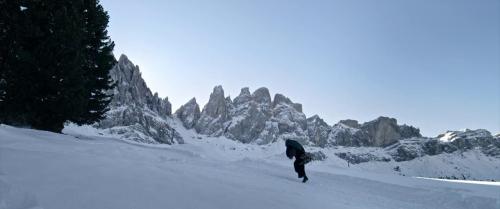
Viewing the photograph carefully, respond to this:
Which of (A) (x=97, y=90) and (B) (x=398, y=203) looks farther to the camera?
(A) (x=97, y=90)

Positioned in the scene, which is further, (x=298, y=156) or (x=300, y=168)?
(x=298, y=156)

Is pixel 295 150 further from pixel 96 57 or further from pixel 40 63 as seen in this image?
pixel 96 57

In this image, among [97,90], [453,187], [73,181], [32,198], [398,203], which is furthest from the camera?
[97,90]

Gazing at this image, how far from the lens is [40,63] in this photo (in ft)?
61.5

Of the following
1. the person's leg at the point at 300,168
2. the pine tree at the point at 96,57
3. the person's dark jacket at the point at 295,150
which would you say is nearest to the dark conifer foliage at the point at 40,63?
the pine tree at the point at 96,57

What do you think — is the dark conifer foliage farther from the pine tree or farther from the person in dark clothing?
the person in dark clothing

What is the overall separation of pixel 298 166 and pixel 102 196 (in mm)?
10524

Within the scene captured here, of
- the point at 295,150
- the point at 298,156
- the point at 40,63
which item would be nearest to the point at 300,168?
the point at 298,156

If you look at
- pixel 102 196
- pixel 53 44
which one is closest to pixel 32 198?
pixel 102 196

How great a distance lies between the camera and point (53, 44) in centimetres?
1884

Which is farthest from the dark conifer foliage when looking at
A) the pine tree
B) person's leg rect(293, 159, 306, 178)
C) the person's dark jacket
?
person's leg rect(293, 159, 306, 178)

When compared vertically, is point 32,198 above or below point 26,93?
below

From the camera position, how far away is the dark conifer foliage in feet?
60.5

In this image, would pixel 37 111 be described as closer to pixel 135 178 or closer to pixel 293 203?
pixel 135 178
